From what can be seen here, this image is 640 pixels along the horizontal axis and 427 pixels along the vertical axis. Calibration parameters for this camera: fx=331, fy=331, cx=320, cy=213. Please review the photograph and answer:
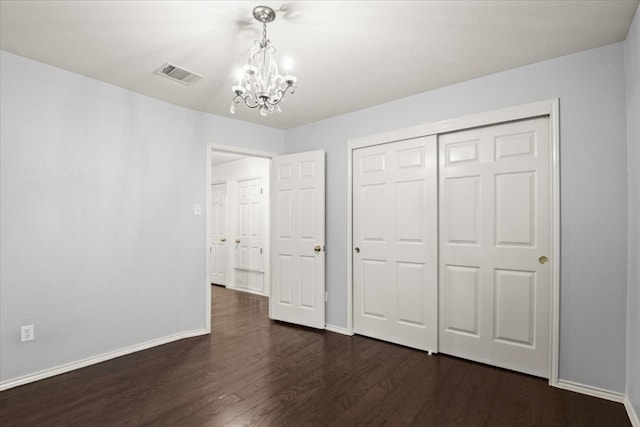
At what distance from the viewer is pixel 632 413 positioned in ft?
6.61

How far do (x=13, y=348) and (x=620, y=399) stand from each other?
4289 mm

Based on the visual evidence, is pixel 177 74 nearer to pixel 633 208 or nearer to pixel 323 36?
pixel 323 36

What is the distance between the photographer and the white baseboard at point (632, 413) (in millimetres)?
1923

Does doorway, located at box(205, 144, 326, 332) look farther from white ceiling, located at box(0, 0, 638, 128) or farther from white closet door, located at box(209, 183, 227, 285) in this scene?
white closet door, located at box(209, 183, 227, 285)

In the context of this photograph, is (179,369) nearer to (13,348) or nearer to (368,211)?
(13,348)

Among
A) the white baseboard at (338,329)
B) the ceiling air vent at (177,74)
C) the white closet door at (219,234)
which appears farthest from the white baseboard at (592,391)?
the white closet door at (219,234)

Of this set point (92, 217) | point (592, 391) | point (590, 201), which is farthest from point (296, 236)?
point (592, 391)

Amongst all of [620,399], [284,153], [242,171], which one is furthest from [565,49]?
[242,171]

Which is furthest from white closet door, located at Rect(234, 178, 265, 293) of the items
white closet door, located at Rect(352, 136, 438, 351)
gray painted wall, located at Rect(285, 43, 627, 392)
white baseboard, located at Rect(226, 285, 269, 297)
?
gray painted wall, located at Rect(285, 43, 627, 392)

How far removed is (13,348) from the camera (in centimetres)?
244

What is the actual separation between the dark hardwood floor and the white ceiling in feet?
8.03

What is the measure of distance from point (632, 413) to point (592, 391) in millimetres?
290

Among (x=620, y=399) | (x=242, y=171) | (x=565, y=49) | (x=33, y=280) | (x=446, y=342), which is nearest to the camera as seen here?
(x=620, y=399)

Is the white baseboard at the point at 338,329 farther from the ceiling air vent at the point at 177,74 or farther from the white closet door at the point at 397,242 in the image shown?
the ceiling air vent at the point at 177,74
